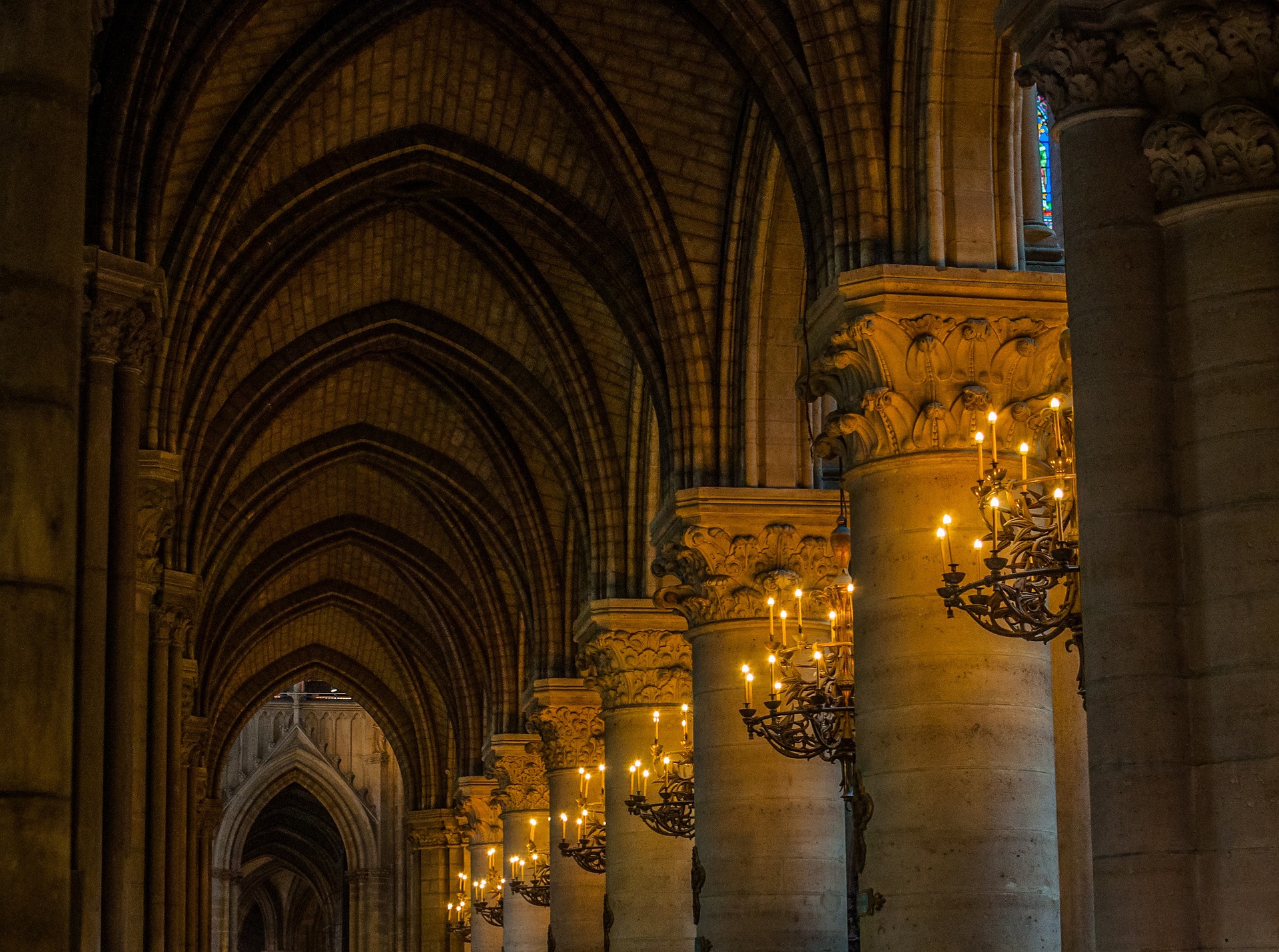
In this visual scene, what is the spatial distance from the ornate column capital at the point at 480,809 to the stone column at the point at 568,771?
1035 cm

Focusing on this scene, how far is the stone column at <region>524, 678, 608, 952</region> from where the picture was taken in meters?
29.5

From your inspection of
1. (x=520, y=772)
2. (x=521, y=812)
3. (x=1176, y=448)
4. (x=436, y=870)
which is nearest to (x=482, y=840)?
(x=521, y=812)

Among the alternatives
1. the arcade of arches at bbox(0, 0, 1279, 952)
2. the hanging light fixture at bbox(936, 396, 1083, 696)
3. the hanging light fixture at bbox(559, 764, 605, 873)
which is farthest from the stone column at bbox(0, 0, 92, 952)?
the hanging light fixture at bbox(559, 764, 605, 873)

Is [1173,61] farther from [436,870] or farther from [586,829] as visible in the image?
[436,870]

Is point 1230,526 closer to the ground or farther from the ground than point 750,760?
farther from the ground

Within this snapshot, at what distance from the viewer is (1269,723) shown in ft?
30.0

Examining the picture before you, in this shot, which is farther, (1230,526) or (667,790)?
(667,790)

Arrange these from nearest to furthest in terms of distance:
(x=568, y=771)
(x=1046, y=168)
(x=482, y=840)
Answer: (x=1046, y=168)
(x=568, y=771)
(x=482, y=840)

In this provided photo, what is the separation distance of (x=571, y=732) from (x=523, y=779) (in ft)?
16.6

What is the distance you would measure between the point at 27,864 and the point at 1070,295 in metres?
5.95

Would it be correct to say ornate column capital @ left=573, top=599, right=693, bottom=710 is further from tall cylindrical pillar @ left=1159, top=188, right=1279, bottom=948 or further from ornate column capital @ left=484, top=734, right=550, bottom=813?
tall cylindrical pillar @ left=1159, top=188, right=1279, bottom=948

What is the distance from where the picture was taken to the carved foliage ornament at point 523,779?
35.3 meters

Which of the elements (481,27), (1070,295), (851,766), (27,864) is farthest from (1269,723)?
(481,27)

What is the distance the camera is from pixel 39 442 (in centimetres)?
687
